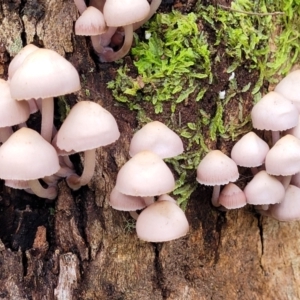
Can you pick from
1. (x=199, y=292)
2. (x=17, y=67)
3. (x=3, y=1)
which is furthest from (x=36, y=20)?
(x=199, y=292)

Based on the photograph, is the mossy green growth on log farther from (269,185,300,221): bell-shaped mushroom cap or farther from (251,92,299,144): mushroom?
(269,185,300,221): bell-shaped mushroom cap

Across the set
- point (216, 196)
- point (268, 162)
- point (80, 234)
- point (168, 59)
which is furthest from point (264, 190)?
point (80, 234)

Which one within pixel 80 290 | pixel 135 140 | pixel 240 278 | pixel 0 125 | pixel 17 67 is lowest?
pixel 240 278

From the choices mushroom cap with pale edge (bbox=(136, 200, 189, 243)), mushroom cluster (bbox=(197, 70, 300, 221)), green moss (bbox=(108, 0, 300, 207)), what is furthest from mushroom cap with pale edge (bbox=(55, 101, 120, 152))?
mushroom cluster (bbox=(197, 70, 300, 221))

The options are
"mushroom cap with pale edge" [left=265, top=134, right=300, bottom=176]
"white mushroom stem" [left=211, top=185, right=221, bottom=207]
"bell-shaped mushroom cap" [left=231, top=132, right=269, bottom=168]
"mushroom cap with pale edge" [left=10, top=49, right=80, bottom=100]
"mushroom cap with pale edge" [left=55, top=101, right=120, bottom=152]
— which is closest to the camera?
"mushroom cap with pale edge" [left=10, top=49, right=80, bottom=100]

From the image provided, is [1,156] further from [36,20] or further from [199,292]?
[199,292]

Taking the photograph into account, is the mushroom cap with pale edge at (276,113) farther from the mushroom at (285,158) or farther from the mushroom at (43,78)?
the mushroom at (43,78)
